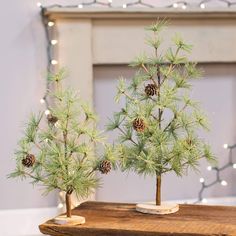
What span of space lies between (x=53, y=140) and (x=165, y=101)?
0.26 m

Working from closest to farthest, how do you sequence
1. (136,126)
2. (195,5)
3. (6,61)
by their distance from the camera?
(136,126) → (6,61) → (195,5)

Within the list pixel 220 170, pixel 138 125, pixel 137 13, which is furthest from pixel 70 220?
pixel 220 170

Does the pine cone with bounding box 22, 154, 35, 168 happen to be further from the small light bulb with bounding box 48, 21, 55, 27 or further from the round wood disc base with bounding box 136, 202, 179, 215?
the small light bulb with bounding box 48, 21, 55, 27

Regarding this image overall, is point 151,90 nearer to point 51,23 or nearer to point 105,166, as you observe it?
point 105,166

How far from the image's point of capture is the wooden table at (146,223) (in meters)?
1.12

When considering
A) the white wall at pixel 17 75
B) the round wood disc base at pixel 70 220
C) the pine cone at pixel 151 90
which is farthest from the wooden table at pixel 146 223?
the white wall at pixel 17 75

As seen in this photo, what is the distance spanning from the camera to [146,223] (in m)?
1.17

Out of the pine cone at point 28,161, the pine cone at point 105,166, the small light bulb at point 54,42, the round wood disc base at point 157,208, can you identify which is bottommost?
the round wood disc base at point 157,208

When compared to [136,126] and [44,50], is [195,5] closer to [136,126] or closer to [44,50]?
[44,50]

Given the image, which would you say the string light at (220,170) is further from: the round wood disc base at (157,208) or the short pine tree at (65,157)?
the short pine tree at (65,157)

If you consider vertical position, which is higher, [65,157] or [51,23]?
[51,23]

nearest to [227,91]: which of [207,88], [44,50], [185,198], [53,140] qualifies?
[207,88]

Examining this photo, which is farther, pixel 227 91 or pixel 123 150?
pixel 227 91

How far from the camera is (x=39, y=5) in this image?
1840mm
